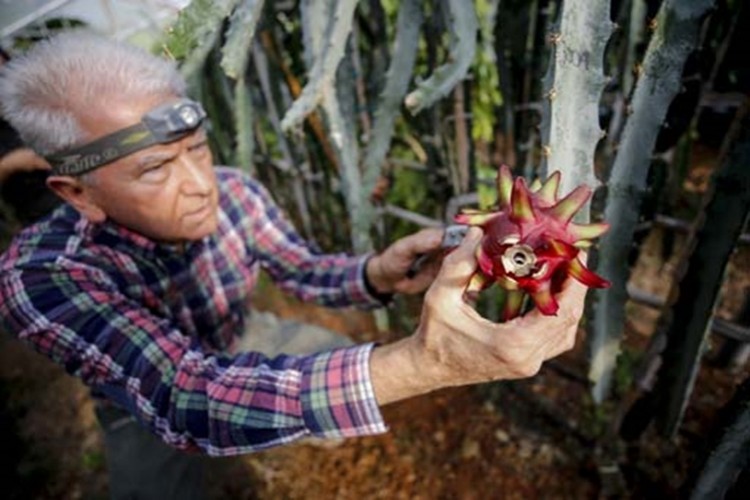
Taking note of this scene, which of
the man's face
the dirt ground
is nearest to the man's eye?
the man's face

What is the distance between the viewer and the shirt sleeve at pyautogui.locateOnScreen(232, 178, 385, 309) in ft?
5.25

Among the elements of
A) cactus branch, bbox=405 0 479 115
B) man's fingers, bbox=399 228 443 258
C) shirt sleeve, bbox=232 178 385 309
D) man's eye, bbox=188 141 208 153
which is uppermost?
cactus branch, bbox=405 0 479 115

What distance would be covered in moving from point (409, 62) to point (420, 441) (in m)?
1.35

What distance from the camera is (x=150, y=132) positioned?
114 centimetres

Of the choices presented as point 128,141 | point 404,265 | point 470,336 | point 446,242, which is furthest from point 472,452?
point 128,141

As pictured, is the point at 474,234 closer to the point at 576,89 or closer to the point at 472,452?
the point at 576,89

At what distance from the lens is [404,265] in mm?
1279

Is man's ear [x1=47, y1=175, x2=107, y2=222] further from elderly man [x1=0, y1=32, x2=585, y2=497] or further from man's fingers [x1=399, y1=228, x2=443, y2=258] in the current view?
man's fingers [x1=399, y1=228, x2=443, y2=258]

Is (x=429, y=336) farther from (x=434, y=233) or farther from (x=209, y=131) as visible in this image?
(x=209, y=131)

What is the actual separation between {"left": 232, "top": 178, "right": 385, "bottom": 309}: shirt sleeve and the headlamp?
1.73ft

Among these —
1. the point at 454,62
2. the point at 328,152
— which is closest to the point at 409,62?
the point at 454,62

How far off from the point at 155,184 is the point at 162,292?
33 centimetres

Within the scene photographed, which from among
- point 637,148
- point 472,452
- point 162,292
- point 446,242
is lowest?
point 472,452

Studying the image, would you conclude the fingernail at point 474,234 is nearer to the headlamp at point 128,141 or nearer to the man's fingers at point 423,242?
the man's fingers at point 423,242
